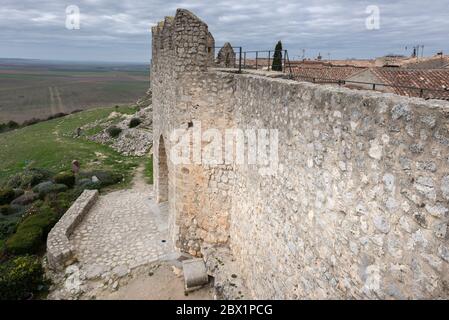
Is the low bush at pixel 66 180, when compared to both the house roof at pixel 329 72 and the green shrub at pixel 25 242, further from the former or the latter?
the house roof at pixel 329 72

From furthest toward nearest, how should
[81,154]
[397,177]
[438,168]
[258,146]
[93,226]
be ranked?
1. [81,154]
2. [93,226]
3. [258,146]
4. [397,177]
5. [438,168]

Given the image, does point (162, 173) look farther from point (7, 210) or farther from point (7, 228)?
point (7, 210)

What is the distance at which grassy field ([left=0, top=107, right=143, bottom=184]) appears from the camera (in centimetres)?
1985

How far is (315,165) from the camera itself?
4500 mm

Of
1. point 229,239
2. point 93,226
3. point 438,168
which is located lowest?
point 93,226

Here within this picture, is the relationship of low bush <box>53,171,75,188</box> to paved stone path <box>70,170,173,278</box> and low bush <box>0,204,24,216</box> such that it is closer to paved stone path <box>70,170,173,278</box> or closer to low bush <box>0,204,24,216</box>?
low bush <box>0,204,24,216</box>

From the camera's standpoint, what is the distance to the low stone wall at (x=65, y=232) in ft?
30.6

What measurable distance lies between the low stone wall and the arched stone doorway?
2.68 m

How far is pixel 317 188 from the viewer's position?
14.7 ft

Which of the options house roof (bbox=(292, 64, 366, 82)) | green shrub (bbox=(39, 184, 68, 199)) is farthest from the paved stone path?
house roof (bbox=(292, 64, 366, 82))

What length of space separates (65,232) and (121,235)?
5.44ft
